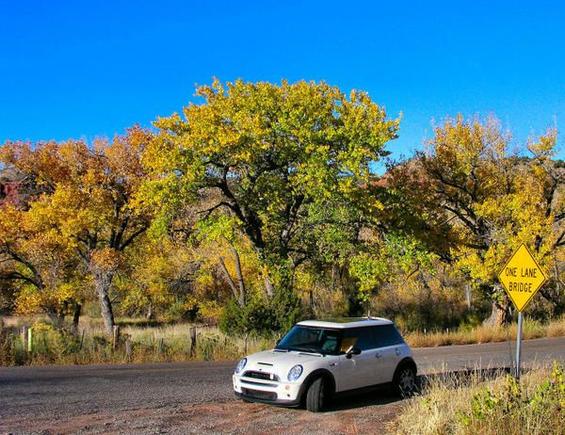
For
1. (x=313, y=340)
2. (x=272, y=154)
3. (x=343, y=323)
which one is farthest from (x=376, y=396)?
(x=272, y=154)

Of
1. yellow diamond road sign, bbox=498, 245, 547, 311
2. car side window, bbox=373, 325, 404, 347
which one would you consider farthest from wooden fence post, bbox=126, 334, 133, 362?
yellow diamond road sign, bbox=498, 245, 547, 311

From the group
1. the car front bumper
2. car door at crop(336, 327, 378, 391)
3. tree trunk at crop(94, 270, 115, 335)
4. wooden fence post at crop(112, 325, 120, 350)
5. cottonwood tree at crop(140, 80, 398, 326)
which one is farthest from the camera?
tree trunk at crop(94, 270, 115, 335)

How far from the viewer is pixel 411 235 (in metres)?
25.8

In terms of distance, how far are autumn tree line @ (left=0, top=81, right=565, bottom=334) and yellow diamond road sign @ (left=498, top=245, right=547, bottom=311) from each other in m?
12.1

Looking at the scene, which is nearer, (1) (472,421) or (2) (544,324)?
(1) (472,421)

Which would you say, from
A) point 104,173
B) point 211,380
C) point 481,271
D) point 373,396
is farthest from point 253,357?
point 104,173

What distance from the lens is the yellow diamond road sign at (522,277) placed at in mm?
10727

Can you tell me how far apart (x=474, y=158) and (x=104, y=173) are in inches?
700

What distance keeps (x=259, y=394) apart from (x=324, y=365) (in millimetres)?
1249

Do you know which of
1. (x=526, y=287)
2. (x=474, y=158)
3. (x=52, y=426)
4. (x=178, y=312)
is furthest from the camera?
(x=178, y=312)

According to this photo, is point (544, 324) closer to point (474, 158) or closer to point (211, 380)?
point (474, 158)

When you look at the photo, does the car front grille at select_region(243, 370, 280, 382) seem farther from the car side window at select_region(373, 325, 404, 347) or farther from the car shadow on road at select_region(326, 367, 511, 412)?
the car side window at select_region(373, 325, 404, 347)

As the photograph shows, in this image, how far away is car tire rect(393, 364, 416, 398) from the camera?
12.6 meters

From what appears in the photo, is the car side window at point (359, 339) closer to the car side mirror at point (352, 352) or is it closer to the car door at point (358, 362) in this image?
the car door at point (358, 362)
